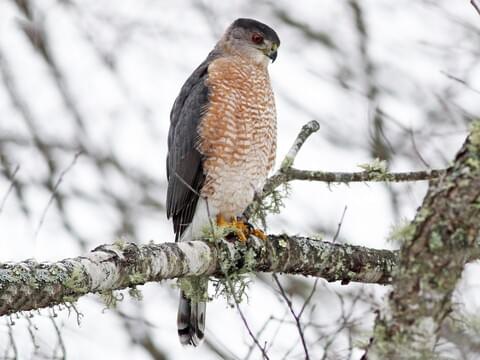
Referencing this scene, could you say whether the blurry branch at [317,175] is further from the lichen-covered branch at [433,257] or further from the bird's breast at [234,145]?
the lichen-covered branch at [433,257]

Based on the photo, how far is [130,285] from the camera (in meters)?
3.79

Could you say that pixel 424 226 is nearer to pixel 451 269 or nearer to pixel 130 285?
pixel 451 269

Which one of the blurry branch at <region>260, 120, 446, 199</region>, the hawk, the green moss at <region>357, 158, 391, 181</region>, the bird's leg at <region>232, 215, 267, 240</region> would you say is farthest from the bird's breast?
the green moss at <region>357, 158, 391, 181</region>

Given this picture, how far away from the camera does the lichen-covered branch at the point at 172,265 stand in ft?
10.7

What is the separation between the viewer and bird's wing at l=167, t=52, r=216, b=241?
5.77 meters

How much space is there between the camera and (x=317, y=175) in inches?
198

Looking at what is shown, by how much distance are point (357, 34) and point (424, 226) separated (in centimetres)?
926

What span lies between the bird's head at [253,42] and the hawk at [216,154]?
17.6 inches

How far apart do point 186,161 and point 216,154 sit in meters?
0.22

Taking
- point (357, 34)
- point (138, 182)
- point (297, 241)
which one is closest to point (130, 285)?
point (297, 241)

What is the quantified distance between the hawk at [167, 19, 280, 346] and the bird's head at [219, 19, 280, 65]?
45 cm

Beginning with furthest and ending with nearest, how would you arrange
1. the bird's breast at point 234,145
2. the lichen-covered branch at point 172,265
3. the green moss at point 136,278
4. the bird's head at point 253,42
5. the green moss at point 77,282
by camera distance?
the bird's head at point 253,42 < the bird's breast at point 234,145 < the green moss at point 136,278 < the green moss at point 77,282 < the lichen-covered branch at point 172,265

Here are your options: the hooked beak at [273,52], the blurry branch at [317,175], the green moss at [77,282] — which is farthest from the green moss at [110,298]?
the hooked beak at [273,52]

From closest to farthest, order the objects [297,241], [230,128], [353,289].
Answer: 1. [297,241]
2. [230,128]
3. [353,289]
